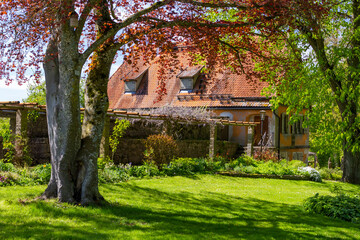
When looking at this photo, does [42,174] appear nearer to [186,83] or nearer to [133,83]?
[186,83]

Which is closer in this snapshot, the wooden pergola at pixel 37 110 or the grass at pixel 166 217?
the grass at pixel 166 217

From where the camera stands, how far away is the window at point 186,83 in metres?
27.9

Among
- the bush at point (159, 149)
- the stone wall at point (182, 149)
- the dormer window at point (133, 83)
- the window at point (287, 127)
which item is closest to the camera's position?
the bush at point (159, 149)

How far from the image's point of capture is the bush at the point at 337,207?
916cm

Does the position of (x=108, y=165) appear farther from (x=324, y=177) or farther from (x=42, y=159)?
(x=324, y=177)

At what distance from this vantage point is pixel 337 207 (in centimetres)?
949

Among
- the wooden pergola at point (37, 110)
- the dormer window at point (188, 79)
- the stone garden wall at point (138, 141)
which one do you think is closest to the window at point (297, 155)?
the stone garden wall at point (138, 141)

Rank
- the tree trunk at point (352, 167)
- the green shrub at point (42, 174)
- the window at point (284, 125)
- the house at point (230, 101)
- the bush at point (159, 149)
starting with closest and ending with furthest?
the green shrub at point (42, 174)
the bush at point (159, 149)
the tree trunk at point (352, 167)
the house at point (230, 101)
the window at point (284, 125)

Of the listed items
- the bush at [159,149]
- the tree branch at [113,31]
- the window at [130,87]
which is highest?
the window at [130,87]

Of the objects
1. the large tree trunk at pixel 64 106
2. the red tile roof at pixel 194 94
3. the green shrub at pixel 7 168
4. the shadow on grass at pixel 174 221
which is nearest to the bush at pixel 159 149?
the shadow on grass at pixel 174 221

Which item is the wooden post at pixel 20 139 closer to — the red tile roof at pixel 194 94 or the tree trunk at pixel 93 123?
the tree trunk at pixel 93 123

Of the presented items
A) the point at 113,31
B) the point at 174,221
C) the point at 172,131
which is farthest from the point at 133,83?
the point at 174,221

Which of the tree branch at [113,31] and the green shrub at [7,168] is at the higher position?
the tree branch at [113,31]

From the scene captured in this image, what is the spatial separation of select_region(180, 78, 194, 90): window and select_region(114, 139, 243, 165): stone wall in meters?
6.00
